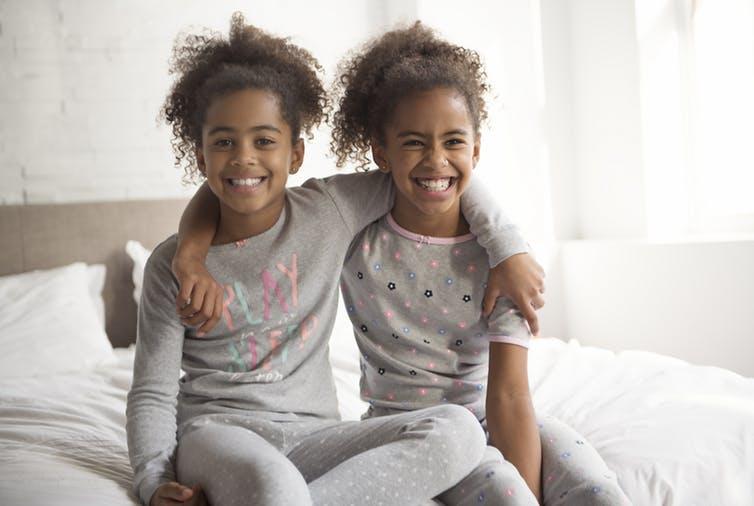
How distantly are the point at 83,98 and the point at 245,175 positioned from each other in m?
2.06

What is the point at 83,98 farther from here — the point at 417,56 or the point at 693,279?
the point at 693,279

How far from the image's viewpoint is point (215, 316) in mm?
1410

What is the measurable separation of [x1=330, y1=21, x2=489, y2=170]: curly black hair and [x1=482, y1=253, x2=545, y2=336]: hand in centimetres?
31

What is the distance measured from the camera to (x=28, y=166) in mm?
3152

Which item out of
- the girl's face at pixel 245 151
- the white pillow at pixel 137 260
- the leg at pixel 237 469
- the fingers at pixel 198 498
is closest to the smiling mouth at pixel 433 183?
the girl's face at pixel 245 151

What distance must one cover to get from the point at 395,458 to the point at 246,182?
56 centimetres

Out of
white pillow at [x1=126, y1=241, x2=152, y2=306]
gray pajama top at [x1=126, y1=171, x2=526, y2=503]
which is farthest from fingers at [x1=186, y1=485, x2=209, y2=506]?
white pillow at [x1=126, y1=241, x2=152, y2=306]

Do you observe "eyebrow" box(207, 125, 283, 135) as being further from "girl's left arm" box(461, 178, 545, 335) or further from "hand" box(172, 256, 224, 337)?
"girl's left arm" box(461, 178, 545, 335)

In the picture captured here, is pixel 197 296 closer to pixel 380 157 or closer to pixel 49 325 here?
pixel 380 157

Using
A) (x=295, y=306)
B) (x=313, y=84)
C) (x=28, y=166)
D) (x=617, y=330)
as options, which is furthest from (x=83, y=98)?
(x=617, y=330)

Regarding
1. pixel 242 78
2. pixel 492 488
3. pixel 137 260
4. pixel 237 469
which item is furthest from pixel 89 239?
pixel 492 488

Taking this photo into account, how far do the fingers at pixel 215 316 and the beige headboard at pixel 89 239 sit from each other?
5.83 ft

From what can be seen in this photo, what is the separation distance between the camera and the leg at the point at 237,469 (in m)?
1.08

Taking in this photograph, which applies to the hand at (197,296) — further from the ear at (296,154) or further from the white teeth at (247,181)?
the ear at (296,154)
